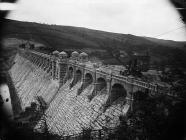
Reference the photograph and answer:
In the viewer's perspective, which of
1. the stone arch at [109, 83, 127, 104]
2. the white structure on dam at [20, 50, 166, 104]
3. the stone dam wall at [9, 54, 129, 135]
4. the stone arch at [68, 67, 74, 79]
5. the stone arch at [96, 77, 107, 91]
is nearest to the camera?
the white structure on dam at [20, 50, 166, 104]

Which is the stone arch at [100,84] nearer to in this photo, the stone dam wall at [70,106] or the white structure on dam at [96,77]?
the white structure on dam at [96,77]

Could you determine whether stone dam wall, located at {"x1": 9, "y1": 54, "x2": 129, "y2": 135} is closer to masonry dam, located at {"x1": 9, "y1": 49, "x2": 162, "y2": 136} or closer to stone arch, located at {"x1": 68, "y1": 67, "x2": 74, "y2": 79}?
masonry dam, located at {"x1": 9, "y1": 49, "x2": 162, "y2": 136}

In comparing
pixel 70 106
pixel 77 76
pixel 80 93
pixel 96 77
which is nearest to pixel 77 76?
pixel 77 76

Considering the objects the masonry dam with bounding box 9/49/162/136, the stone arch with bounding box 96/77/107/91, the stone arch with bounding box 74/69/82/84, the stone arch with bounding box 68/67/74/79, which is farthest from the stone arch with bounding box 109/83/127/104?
the stone arch with bounding box 68/67/74/79

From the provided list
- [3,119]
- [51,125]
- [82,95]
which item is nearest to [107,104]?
[82,95]

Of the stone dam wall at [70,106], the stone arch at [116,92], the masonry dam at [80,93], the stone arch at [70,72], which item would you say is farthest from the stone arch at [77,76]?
the stone arch at [116,92]

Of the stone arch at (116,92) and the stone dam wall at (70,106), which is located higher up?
the stone arch at (116,92)

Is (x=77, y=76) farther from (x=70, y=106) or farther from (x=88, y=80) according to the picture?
(x=70, y=106)
